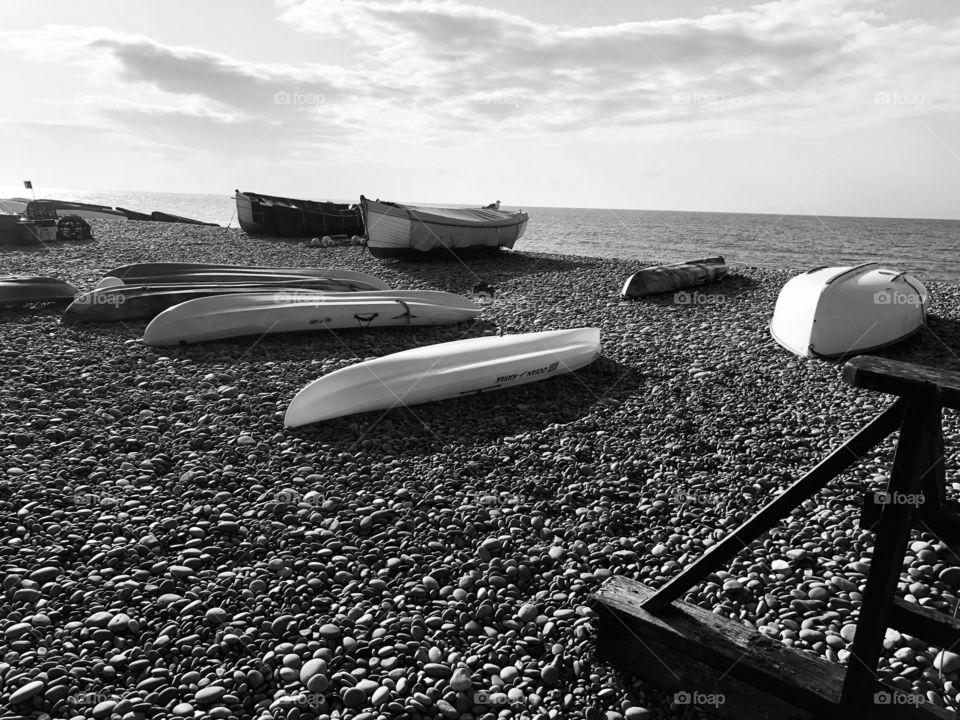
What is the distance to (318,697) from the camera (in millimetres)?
3066

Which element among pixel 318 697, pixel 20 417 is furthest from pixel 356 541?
pixel 20 417

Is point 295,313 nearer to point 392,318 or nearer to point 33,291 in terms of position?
point 392,318

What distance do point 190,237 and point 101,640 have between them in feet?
77.7

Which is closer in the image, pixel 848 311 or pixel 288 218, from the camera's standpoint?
pixel 848 311

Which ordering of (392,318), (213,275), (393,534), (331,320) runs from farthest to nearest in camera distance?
(213,275)
(392,318)
(331,320)
(393,534)

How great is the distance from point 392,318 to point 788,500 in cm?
821

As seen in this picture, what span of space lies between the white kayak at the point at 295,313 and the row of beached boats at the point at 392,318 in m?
0.02

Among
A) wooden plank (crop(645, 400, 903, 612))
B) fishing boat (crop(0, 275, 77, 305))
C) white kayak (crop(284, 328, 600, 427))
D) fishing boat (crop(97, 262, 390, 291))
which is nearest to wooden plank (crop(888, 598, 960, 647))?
wooden plank (crop(645, 400, 903, 612))

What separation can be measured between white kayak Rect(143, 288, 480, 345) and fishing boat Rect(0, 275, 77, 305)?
121 inches

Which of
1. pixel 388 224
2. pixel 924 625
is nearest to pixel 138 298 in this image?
pixel 388 224

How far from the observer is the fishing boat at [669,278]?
1332 centimetres

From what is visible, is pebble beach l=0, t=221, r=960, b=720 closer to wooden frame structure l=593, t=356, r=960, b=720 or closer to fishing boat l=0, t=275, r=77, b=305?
wooden frame structure l=593, t=356, r=960, b=720

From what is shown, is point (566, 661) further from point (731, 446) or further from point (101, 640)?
point (731, 446)

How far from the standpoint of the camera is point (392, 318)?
1029cm
